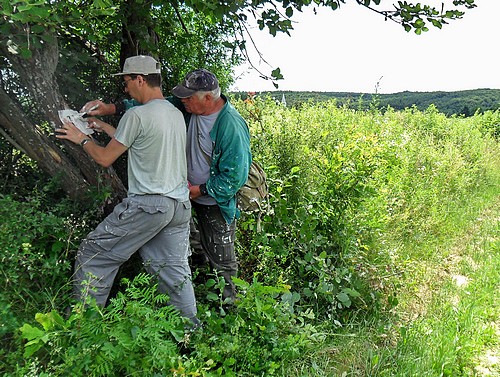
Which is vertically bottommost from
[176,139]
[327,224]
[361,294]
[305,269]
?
[361,294]

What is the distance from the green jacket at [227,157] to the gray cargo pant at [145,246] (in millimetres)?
317

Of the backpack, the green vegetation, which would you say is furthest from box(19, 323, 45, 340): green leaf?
the backpack

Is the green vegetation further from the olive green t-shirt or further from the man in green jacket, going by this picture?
the olive green t-shirt

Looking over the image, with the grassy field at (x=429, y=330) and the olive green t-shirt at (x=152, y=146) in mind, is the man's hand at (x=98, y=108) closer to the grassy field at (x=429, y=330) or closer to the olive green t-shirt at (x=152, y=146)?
the olive green t-shirt at (x=152, y=146)

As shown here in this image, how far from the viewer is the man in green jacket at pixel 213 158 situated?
12.0 ft

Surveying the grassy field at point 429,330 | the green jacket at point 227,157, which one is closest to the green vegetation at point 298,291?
the grassy field at point 429,330

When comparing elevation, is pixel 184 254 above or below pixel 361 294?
above

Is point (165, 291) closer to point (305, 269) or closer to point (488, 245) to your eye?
point (305, 269)

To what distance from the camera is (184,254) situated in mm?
3576

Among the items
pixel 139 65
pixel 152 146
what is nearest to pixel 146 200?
pixel 152 146

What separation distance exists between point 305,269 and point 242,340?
1286 mm

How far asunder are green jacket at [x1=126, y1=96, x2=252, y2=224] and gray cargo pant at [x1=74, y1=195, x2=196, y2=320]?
0.32 m

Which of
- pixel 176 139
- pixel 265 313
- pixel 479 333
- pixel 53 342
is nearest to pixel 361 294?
pixel 479 333

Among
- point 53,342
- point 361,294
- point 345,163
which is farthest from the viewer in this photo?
point 345,163
